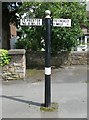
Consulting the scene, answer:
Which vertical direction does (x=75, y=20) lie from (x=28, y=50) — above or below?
above

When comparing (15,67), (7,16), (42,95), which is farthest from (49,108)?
(7,16)

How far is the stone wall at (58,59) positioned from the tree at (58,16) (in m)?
0.33

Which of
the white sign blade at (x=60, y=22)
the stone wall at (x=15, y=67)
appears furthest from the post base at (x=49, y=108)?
the stone wall at (x=15, y=67)

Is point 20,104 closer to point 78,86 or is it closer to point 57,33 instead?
point 78,86

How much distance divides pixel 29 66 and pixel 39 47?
1.01 meters

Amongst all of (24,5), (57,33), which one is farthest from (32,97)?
(24,5)

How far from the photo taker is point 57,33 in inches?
559

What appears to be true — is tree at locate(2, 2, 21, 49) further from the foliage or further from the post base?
the post base

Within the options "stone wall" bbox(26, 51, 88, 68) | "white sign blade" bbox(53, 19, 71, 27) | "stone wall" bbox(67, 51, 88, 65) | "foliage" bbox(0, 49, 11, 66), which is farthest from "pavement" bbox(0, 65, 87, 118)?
"white sign blade" bbox(53, 19, 71, 27)

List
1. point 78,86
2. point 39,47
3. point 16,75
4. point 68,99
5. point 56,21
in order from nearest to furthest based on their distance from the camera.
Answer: point 56,21
point 68,99
point 78,86
point 16,75
point 39,47

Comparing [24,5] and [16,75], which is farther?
[24,5]

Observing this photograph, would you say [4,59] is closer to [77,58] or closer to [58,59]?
[58,59]

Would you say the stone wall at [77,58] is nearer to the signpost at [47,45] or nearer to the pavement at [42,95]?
the pavement at [42,95]

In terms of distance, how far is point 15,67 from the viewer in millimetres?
12266
